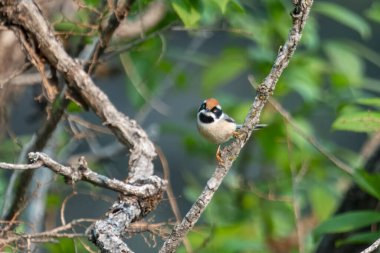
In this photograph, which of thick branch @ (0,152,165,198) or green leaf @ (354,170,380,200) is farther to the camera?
green leaf @ (354,170,380,200)

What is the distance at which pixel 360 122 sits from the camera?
320cm

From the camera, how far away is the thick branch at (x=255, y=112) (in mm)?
2422

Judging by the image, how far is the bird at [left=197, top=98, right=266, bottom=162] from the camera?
11.0 feet

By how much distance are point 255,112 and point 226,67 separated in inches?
123

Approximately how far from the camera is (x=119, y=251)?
8.02 ft

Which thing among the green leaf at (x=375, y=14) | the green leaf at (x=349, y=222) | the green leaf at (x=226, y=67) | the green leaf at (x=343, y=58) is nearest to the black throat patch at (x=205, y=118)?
the green leaf at (x=349, y=222)

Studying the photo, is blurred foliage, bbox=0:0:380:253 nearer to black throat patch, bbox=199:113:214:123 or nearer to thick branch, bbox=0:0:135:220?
black throat patch, bbox=199:113:214:123

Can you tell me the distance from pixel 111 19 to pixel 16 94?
1376 millimetres

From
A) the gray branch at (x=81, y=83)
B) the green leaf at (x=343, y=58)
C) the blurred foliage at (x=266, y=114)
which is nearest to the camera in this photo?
the gray branch at (x=81, y=83)

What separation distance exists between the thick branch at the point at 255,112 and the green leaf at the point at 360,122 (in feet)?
2.54

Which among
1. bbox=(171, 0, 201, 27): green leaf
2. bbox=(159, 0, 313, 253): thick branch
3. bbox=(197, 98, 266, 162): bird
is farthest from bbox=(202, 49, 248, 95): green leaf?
bbox=(159, 0, 313, 253): thick branch

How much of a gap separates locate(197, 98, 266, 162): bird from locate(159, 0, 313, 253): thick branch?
2.36 ft

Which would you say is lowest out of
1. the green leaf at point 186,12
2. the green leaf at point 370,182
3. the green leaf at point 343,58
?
the green leaf at point 370,182

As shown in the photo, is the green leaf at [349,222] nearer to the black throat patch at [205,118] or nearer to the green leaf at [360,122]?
the green leaf at [360,122]
